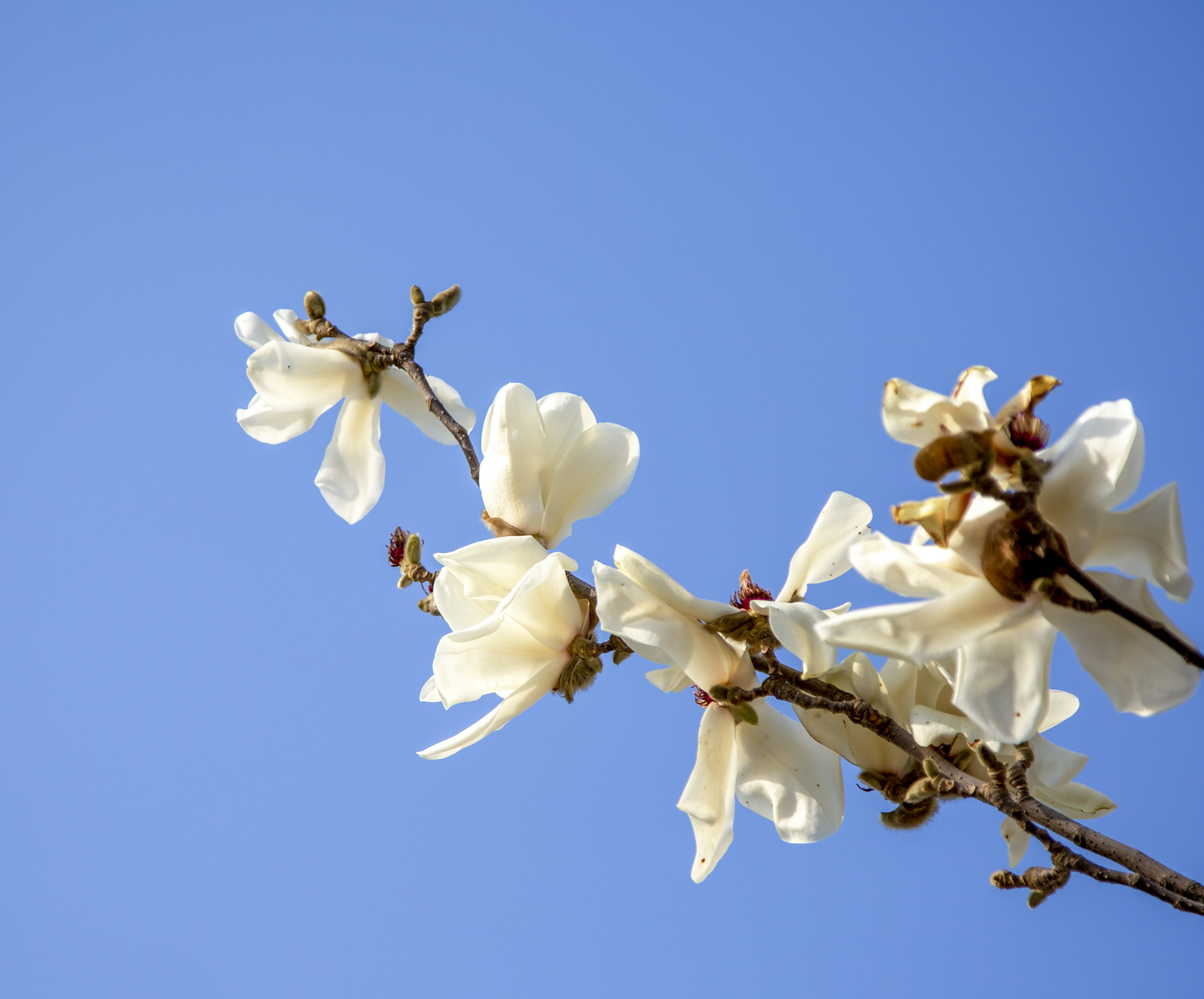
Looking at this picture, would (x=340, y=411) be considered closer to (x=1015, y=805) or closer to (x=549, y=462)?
(x=549, y=462)

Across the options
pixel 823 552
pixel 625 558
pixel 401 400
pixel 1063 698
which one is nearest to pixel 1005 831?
pixel 1063 698

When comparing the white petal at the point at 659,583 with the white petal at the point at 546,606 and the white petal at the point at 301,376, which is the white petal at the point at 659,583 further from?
the white petal at the point at 301,376

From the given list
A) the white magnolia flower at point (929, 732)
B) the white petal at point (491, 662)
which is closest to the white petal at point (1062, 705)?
the white magnolia flower at point (929, 732)

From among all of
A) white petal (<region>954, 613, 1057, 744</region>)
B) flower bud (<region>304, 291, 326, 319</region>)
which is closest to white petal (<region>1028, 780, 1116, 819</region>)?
white petal (<region>954, 613, 1057, 744</region>)

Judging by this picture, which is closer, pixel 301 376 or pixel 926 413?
pixel 926 413

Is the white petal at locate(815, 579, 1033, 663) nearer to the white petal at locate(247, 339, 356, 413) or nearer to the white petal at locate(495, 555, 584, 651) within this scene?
the white petal at locate(495, 555, 584, 651)

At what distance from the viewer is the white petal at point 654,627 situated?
0.64 m

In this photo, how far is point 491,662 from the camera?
0.73 m

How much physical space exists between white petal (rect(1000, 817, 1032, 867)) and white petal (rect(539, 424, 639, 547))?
0.41 meters

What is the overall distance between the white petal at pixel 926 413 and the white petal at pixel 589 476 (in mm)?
392

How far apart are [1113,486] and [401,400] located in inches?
27.5

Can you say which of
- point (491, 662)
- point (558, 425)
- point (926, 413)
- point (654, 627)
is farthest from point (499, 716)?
point (926, 413)

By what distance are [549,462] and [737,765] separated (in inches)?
12.0

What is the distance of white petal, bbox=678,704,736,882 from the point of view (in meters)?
0.71
